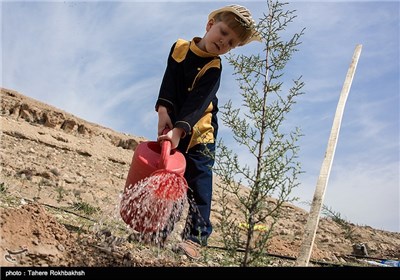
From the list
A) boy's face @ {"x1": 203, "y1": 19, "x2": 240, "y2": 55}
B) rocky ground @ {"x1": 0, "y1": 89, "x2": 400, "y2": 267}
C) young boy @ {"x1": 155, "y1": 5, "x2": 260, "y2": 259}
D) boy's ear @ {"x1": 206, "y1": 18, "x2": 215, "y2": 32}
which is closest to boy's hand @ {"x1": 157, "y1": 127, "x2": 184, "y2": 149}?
young boy @ {"x1": 155, "y1": 5, "x2": 260, "y2": 259}

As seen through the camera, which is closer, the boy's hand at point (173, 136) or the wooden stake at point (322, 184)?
the wooden stake at point (322, 184)

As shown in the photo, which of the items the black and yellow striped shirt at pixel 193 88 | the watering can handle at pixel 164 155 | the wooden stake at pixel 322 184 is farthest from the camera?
the black and yellow striped shirt at pixel 193 88

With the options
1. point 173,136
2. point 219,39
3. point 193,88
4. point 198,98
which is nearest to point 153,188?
point 173,136

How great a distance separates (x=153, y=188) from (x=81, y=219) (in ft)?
4.43

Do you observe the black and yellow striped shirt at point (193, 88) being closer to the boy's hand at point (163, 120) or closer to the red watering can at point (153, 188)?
the boy's hand at point (163, 120)

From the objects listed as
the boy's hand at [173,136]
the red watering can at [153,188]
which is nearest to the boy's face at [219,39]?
the boy's hand at [173,136]

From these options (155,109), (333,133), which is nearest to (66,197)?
(155,109)

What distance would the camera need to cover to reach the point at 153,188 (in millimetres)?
2631

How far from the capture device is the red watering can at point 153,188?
2660mm

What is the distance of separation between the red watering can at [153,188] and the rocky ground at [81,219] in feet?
0.50

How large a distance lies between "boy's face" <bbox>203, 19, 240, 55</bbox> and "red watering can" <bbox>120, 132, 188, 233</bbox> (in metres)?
0.84
